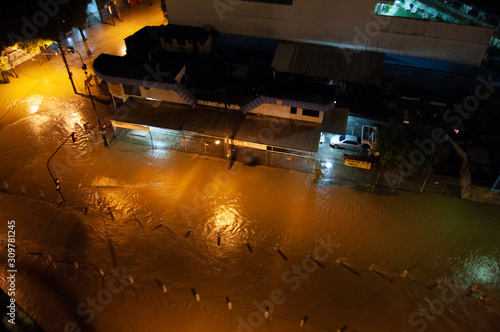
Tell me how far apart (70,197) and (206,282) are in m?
13.5

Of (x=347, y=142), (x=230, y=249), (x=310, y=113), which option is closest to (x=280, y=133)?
(x=310, y=113)

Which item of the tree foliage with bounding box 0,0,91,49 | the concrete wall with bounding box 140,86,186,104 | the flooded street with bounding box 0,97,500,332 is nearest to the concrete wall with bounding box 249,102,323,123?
the flooded street with bounding box 0,97,500,332

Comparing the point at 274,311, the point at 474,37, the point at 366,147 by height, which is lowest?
the point at 274,311

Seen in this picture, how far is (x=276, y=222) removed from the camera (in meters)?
24.5

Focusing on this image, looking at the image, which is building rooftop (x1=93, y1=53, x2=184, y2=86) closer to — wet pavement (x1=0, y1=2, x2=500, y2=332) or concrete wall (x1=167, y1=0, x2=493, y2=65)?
wet pavement (x1=0, y1=2, x2=500, y2=332)

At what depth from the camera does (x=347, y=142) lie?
98.0 ft

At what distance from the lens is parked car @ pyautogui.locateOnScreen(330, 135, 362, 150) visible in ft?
97.8

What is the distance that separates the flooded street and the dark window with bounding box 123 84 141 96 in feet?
19.8

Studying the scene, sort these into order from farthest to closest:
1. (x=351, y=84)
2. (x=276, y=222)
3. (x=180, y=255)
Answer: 1. (x=351, y=84)
2. (x=276, y=222)
3. (x=180, y=255)

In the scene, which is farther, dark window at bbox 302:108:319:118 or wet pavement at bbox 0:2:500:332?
dark window at bbox 302:108:319:118

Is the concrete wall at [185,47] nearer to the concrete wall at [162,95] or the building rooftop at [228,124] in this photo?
the concrete wall at [162,95]

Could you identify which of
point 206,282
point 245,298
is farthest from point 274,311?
point 206,282

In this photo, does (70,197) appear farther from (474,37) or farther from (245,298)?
(474,37)

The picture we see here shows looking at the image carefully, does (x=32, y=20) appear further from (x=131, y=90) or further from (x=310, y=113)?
(x=310, y=113)
